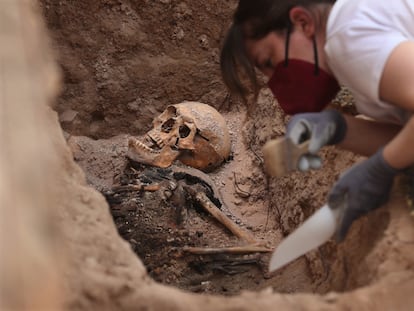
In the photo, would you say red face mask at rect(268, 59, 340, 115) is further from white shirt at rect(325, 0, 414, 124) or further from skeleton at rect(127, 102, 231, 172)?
skeleton at rect(127, 102, 231, 172)

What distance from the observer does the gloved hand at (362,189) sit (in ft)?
5.25

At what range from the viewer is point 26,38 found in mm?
1037

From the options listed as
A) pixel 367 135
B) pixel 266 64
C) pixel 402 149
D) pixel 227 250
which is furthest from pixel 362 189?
pixel 227 250

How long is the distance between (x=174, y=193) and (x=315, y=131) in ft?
4.49

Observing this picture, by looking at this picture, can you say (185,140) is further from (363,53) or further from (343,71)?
(363,53)

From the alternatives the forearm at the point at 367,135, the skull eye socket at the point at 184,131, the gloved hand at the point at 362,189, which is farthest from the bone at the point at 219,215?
the gloved hand at the point at 362,189

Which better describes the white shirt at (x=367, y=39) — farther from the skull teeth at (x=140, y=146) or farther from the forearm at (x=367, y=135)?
the skull teeth at (x=140, y=146)

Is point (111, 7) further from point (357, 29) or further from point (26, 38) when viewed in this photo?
point (26, 38)

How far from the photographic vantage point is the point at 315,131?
179cm

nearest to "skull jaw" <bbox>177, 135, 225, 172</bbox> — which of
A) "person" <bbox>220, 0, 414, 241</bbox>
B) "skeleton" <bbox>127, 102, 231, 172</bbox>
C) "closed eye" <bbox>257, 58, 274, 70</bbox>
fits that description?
"skeleton" <bbox>127, 102, 231, 172</bbox>

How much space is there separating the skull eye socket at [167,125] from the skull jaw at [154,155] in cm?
13

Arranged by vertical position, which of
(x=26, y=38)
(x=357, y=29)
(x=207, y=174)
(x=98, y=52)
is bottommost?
(x=207, y=174)

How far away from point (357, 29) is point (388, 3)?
0.49 feet

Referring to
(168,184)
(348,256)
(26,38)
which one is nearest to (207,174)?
(168,184)
